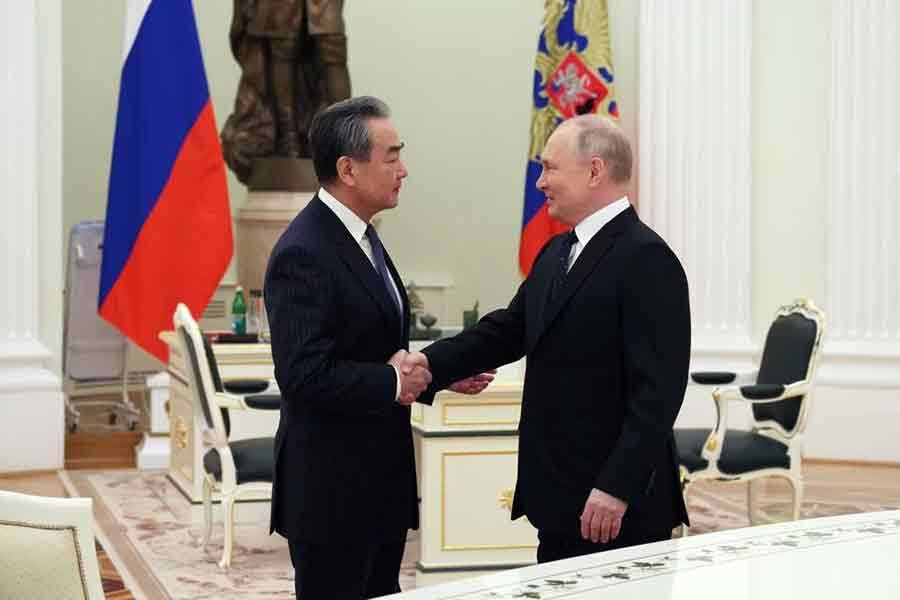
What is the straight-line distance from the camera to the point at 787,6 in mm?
8656

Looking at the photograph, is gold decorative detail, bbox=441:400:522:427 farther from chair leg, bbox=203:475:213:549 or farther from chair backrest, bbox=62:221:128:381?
chair backrest, bbox=62:221:128:381

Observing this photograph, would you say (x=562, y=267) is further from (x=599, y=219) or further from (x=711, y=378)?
(x=711, y=378)

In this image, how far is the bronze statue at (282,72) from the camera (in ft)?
29.0

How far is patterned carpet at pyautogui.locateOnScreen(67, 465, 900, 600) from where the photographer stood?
17.4 feet

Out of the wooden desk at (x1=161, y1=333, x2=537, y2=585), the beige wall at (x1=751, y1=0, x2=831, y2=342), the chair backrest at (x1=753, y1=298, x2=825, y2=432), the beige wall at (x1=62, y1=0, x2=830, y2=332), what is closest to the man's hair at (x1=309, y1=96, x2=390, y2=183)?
the wooden desk at (x1=161, y1=333, x2=537, y2=585)

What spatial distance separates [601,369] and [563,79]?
627 centimetres

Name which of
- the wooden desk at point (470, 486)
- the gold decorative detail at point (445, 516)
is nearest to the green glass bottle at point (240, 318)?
the wooden desk at point (470, 486)

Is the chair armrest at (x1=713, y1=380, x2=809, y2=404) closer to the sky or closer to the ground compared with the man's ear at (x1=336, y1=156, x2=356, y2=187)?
closer to the ground

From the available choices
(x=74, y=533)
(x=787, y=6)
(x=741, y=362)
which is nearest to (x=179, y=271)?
(x=741, y=362)

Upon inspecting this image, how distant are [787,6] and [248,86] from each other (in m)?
3.36

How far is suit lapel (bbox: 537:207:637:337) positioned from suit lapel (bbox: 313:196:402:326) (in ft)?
1.06

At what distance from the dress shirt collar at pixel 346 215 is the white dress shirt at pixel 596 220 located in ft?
1.46

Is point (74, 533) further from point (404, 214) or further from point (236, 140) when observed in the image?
point (404, 214)

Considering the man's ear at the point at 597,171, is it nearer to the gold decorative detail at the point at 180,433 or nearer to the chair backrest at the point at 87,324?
the gold decorative detail at the point at 180,433
